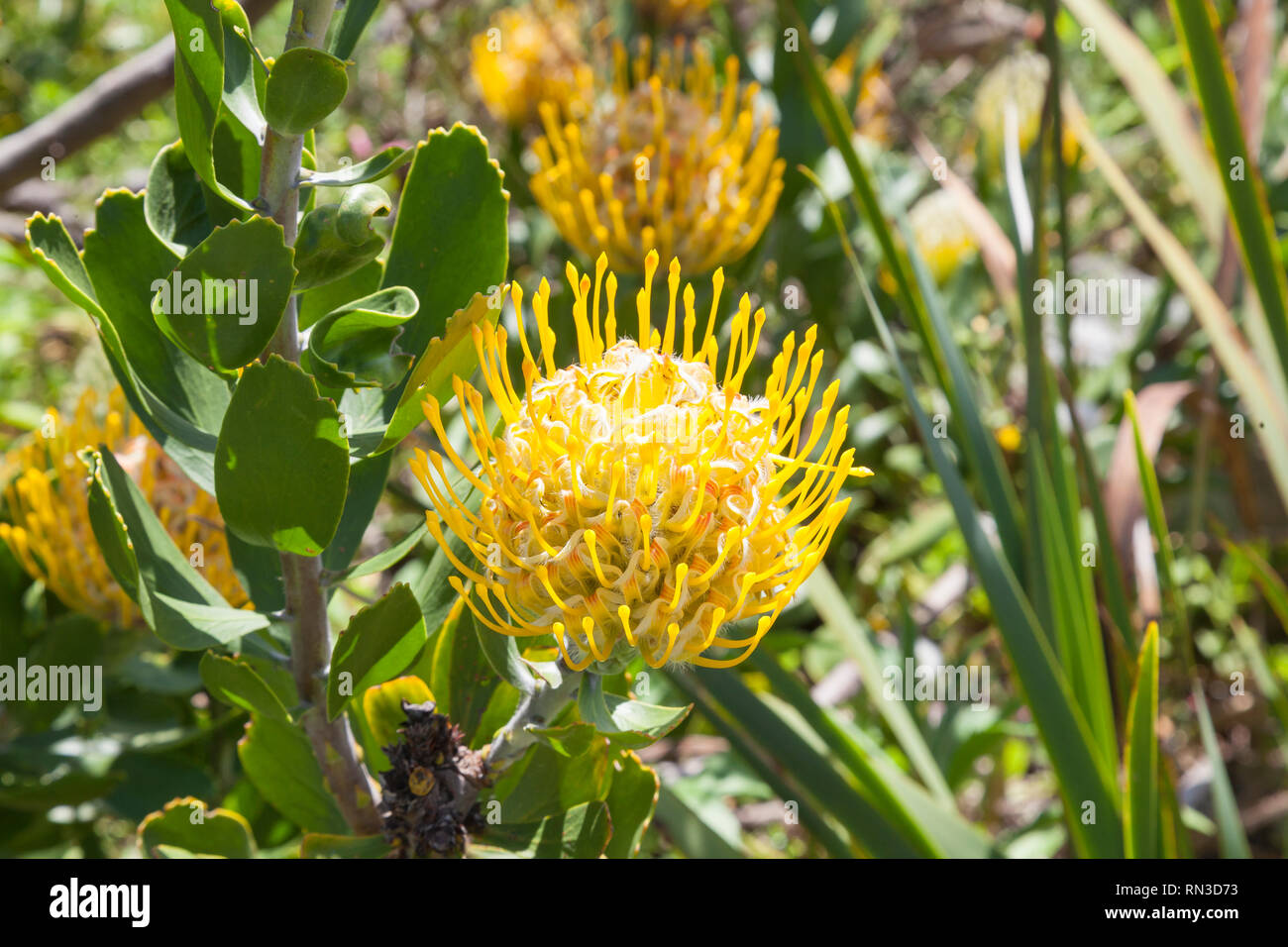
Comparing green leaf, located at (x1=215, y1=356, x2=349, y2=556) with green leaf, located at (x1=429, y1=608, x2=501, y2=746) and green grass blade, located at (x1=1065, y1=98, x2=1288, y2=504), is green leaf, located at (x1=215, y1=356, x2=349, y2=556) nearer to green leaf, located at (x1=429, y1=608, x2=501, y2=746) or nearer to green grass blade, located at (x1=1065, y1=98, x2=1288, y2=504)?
green leaf, located at (x1=429, y1=608, x2=501, y2=746)

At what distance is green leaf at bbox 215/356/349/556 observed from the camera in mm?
436

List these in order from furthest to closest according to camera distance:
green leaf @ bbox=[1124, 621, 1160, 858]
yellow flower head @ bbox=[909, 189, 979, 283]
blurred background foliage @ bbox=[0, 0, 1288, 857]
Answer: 1. yellow flower head @ bbox=[909, 189, 979, 283]
2. blurred background foliage @ bbox=[0, 0, 1288, 857]
3. green leaf @ bbox=[1124, 621, 1160, 858]

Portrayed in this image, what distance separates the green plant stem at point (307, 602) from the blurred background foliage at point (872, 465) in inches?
8.1

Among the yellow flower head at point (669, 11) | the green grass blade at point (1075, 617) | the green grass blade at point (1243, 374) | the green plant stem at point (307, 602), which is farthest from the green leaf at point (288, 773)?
the yellow flower head at point (669, 11)

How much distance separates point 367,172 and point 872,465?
1.31 meters

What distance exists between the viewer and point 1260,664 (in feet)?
3.71

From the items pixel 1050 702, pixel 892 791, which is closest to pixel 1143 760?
pixel 1050 702

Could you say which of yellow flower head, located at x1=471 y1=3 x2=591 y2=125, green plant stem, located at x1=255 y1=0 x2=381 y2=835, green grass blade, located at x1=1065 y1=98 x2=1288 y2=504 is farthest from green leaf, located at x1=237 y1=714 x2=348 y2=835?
yellow flower head, located at x1=471 y1=3 x2=591 y2=125

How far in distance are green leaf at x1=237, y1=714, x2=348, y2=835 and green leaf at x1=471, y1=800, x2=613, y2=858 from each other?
12 cm

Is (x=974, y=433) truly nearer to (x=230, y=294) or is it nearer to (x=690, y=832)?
(x=690, y=832)

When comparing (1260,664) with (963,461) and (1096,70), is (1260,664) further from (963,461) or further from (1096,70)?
(1096,70)

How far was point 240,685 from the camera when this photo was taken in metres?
0.48

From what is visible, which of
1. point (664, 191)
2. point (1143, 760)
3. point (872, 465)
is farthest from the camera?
point (872, 465)
